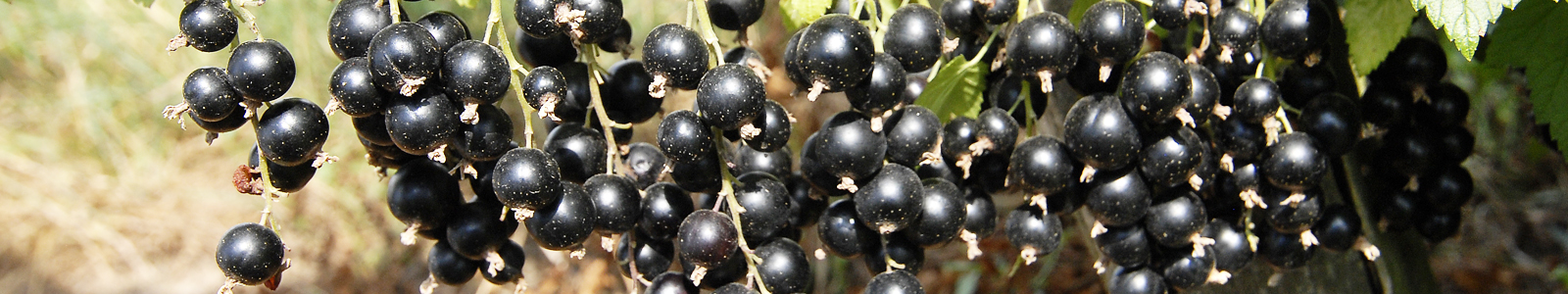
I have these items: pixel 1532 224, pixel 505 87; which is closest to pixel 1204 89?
pixel 505 87

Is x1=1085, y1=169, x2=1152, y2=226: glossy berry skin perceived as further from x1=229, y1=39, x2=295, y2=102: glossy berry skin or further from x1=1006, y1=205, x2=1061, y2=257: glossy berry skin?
x1=229, y1=39, x2=295, y2=102: glossy berry skin

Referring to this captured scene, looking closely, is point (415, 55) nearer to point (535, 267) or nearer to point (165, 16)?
point (535, 267)

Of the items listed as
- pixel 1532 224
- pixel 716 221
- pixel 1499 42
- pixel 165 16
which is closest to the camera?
pixel 716 221

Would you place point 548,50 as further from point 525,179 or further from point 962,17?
point 962,17

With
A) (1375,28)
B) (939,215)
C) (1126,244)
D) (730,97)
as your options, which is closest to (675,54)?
(730,97)

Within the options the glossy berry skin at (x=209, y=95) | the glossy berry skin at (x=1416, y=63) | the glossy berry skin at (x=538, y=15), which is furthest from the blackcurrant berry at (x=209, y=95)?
the glossy berry skin at (x=1416, y=63)
